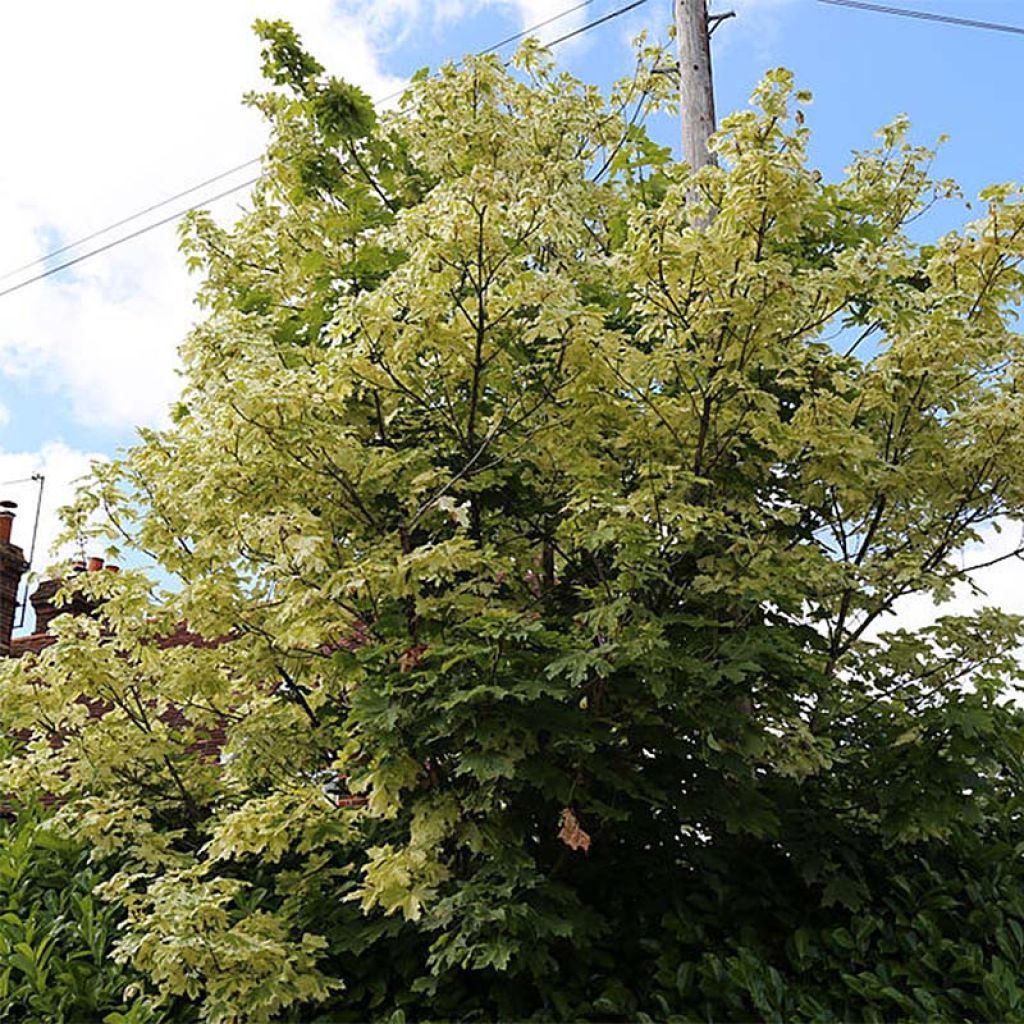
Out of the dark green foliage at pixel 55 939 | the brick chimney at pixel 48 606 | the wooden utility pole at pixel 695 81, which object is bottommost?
the dark green foliage at pixel 55 939

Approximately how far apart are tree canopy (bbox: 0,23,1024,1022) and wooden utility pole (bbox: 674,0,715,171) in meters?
1.39

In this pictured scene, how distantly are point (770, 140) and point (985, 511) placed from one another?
1820mm

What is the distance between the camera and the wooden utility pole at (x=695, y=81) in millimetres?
6047

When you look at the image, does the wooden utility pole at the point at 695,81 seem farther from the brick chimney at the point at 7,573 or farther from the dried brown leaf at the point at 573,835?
the brick chimney at the point at 7,573

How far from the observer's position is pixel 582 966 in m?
4.42

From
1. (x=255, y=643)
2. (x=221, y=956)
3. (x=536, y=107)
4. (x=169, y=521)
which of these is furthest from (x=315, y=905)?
(x=536, y=107)

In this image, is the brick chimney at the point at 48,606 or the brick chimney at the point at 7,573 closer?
the brick chimney at the point at 48,606

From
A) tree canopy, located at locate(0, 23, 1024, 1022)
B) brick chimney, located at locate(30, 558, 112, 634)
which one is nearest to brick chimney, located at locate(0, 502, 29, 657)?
brick chimney, located at locate(30, 558, 112, 634)

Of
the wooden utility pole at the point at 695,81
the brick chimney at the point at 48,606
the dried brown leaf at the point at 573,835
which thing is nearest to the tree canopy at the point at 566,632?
the dried brown leaf at the point at 573,835

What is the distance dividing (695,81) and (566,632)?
3457 mm

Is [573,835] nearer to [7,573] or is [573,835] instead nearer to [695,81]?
[695,81]

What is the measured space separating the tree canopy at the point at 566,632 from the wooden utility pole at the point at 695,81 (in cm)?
139

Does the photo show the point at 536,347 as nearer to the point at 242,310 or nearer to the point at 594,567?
the point at 594,567

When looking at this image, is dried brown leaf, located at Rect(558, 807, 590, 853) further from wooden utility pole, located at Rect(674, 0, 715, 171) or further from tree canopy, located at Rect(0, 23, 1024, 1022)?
wooden utility pole, located at Rect(674, 0, 715, 171)
